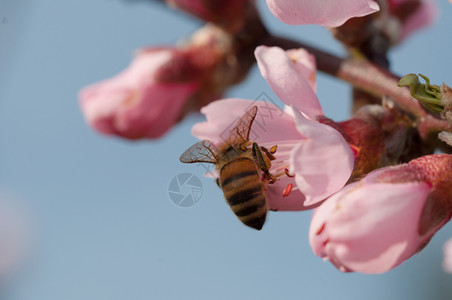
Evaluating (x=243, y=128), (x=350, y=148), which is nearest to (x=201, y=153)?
(x=243, y=128)

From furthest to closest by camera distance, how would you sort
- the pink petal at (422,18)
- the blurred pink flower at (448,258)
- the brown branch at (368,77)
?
the pink petal at (422,18) < the blurred pink flower at (448,258) < the brown branch at (368,77)

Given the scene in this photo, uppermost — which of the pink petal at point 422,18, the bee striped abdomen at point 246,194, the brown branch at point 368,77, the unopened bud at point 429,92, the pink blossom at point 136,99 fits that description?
the unopened bud at point 429,92

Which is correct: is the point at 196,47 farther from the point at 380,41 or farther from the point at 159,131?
the point at 380,41

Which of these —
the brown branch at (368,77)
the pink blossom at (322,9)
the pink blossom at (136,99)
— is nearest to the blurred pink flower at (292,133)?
the pink blossom at (322,9)

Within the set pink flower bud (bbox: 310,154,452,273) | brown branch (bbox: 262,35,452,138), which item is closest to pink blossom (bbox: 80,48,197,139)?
brown branch (bbox: 262,35,452,138)

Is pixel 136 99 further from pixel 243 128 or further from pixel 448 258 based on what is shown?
pixel 448 258

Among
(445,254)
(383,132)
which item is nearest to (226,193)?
(383,132)

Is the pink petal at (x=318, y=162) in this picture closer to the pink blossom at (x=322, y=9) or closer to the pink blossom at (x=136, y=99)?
the pink blossom at (x=322, y=9)

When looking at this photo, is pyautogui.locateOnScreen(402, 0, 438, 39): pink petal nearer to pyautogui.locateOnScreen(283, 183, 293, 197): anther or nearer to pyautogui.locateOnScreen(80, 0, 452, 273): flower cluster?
pyautogui.locateOnScreen(80, 0, 452, 273): flower cluster
